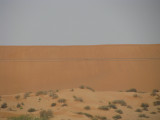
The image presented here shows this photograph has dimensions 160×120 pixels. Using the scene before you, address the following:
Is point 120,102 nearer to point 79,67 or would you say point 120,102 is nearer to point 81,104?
point 81,104

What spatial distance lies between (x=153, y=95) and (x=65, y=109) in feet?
26.8

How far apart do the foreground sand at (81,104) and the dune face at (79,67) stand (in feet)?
35.6

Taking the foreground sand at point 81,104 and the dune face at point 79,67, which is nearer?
the foreground sand at point 81,104

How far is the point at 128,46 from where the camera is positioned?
41.2m

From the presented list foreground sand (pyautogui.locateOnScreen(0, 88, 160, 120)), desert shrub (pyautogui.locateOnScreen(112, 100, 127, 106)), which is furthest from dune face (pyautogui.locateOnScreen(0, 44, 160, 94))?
desert shrub (pyautogui.locateOnScreen(112, 100, 127, 106))

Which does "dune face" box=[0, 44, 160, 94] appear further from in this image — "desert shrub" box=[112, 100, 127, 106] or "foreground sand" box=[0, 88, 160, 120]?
"desert shrub" box=[112, 100, 127, 106]

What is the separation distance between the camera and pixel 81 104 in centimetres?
1733

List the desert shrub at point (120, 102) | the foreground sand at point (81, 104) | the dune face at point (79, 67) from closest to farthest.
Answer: the foreground sand at point (81, 104)
the desert shrub at point (120, 102)
the dune face at point (79, 67)

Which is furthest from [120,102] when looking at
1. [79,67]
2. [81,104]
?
[79,67]

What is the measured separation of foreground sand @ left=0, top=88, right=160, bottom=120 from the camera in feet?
48.6

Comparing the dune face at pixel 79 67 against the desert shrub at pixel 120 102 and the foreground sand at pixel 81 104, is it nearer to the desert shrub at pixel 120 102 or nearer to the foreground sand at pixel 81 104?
the foreground sand at pixel 81 104

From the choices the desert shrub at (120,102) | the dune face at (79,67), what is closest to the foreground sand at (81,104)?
the desert shrub at (120,102)

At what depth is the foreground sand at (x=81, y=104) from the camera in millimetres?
14828

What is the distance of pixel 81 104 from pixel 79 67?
63.3 ft
